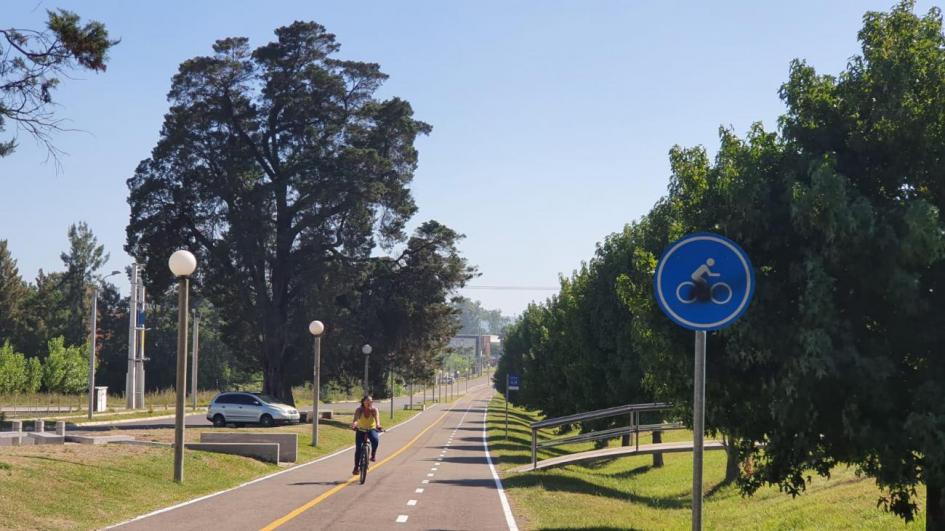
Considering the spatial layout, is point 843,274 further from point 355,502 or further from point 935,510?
point 355,502

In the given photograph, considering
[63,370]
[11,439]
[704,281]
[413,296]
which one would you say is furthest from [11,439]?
[63,370]

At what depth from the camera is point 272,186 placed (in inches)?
2179

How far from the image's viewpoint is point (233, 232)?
54156 mm

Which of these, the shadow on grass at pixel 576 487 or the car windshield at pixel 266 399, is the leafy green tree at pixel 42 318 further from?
the shadow on grass at pixel 576 487

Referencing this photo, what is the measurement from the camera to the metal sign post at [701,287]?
287 inches

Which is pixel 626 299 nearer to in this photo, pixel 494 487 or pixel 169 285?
pixel 494 487

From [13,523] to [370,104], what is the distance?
47.2 meters

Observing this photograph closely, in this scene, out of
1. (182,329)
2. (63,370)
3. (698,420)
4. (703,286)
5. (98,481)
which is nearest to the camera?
(698,420)

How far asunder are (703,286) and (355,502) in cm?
1167

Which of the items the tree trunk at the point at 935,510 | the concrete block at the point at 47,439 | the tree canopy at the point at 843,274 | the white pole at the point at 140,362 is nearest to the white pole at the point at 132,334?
the white pole at the point at 140,362

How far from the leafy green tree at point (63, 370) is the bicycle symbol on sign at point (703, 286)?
78953 millimetres

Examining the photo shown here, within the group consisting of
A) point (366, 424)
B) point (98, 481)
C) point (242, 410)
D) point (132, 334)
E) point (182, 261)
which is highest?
point (182, 261)

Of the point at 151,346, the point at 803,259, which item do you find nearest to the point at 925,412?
the point at 803,259

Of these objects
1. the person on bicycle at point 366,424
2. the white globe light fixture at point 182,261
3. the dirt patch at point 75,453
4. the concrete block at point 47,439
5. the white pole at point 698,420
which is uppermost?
the white globe light fixture at point 182,261
